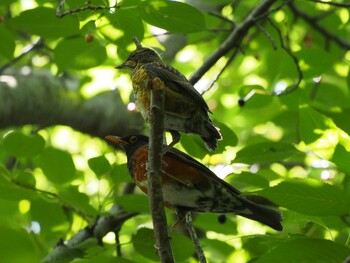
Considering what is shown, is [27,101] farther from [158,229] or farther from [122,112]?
[158,229]

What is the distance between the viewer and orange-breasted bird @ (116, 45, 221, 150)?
3.14 metres

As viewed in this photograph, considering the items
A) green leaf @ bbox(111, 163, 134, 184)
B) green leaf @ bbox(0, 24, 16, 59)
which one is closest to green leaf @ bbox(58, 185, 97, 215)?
green leaf @ bbox(111, 163, 134, 184)

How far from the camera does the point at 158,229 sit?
8.40 ft

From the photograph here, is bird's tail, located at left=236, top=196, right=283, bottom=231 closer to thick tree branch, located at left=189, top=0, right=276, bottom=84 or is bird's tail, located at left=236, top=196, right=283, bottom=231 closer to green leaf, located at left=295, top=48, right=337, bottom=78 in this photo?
thick tree branch, located at left=189, top=0, right=276, bottom=84

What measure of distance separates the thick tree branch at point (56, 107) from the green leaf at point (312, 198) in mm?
2470

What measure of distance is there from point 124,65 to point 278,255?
195 cm

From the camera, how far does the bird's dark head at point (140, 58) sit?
369 cm

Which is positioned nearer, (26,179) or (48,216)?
(26,179)

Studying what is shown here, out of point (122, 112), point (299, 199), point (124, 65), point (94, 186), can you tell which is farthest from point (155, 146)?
point (94, 186)

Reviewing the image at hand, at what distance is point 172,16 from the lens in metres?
3.23

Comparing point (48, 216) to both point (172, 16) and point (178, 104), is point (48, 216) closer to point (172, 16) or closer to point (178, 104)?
point (178, 104)

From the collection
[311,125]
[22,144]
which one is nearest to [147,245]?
[22,144]

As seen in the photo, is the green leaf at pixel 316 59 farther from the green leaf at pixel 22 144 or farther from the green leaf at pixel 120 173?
the green leaf at pixel 22 144

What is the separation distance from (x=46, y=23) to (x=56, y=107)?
6.11 ft
